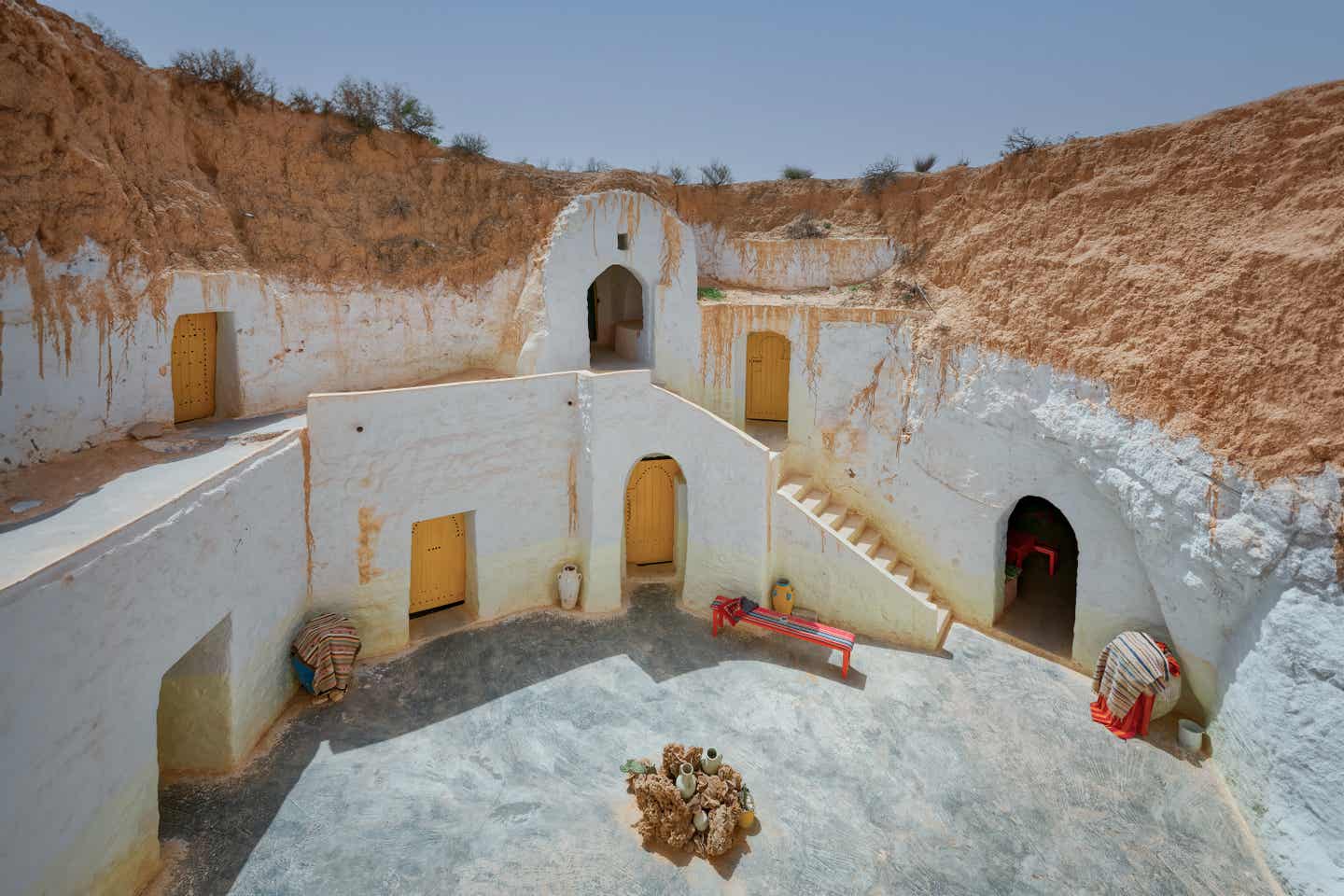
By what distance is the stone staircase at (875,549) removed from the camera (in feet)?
36.1

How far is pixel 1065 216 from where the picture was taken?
11.0 meters

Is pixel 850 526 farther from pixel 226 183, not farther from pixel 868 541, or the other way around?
pixel 226 183

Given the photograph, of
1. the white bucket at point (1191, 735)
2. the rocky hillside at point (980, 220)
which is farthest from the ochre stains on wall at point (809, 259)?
the white bucket at point (1191, 735)

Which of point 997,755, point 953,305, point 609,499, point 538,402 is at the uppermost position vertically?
point 953,305

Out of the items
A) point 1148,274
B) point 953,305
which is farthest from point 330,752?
point 1148,274

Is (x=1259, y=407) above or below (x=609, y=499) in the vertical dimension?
above

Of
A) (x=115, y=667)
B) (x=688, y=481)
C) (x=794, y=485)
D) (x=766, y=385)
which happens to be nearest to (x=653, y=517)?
(x=688, y=481)

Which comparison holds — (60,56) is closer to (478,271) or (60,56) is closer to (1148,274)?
(478,271)

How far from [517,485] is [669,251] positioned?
5.58 m

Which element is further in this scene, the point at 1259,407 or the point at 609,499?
the point at 609,499

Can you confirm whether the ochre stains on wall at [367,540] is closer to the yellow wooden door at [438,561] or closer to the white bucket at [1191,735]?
the yellow wooden door at [438,561]

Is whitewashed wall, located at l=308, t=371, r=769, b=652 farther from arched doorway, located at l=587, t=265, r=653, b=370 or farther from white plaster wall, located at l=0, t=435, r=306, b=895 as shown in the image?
arched doorway, located at l=587, t=265, r=653, b=370

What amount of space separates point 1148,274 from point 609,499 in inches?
332

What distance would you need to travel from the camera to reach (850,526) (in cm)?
1255
